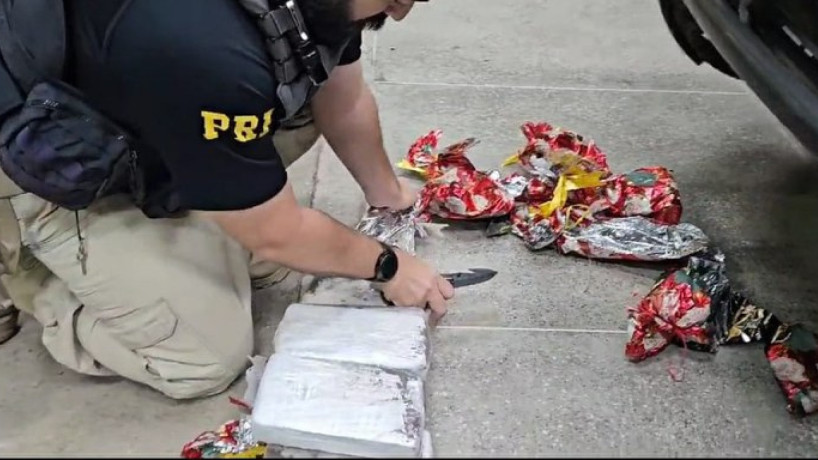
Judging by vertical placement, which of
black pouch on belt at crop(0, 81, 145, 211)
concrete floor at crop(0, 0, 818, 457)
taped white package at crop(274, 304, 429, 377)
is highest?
black pouch on belt at crop(0, 81, 145, 211)

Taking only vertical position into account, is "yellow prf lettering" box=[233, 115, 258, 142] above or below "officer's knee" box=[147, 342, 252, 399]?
above

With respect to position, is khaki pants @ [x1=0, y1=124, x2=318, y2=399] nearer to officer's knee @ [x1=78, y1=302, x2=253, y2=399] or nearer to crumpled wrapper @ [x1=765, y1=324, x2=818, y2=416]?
officer's knee @ [x1=78, y1=302, x2=253, y2=399]

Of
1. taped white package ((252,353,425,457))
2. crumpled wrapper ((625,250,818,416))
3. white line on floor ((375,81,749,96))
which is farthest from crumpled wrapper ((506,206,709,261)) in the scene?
white line on floor ((375,81,749,96))

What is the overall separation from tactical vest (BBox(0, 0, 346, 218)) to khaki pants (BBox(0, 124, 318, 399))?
0.20 meters

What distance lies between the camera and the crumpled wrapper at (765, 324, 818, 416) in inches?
77.1

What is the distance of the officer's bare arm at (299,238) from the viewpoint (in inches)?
71.2

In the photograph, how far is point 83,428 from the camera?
1881mm

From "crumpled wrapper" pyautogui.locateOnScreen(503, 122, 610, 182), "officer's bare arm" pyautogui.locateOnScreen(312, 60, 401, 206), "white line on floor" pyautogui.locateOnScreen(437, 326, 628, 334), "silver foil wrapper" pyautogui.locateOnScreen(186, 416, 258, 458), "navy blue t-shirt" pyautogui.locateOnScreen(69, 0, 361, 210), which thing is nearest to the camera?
"navy blue t-shirt" pyautogui.locateOnScreen(69, 0, 361, 210)

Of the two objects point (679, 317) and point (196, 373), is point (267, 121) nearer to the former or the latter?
point (196, 373)

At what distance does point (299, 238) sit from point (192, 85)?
0.39 m

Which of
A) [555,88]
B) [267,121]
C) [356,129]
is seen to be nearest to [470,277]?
[356,129]

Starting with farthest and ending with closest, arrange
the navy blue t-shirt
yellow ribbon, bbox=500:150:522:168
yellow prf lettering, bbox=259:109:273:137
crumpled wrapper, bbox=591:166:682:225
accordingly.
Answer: yellow ribbon, bbox=500:150:522:168
crumpled wrapper, bbox=591:166:682:225
yellow prf lettering, bbox=259:109:273:137
the navy blue t-shirt

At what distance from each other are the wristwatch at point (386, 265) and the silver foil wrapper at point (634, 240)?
531 mm

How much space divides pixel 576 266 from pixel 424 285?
0.46 meters
